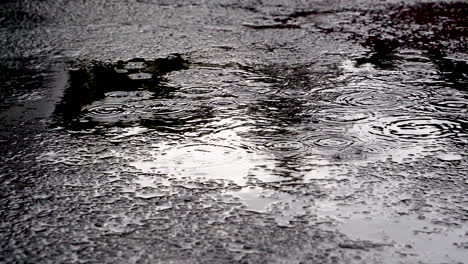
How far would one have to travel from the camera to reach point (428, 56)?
15.9 feet

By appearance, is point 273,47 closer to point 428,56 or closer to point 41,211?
point 428,56

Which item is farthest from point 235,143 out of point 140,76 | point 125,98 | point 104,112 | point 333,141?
point 140,76

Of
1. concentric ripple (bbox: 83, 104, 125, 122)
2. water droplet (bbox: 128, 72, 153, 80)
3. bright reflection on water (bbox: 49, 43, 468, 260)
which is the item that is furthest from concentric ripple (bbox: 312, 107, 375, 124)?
water droplet (bbox: 128, 72, 153, 80)

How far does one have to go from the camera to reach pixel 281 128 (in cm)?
339

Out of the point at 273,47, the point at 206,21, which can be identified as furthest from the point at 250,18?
the point at 273,47

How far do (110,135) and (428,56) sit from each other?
2602 millimetres

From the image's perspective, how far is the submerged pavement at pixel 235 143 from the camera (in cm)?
229

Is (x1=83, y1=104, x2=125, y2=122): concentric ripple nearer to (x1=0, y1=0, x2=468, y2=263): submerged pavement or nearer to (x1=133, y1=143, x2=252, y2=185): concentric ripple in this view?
(x1=0, y1=0, x2=468, y2=263): submerged pavement

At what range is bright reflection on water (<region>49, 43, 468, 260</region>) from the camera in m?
2.66

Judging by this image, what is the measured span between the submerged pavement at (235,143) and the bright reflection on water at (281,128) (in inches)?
0.4

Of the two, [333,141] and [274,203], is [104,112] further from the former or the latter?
[274,203]

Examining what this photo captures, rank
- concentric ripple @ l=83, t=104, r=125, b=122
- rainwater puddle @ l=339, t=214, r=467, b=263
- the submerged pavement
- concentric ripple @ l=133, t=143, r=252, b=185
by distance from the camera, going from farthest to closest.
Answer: concentric ripple @ l=83, t=104, r=125, b=122, concentric ripple @ l=133, t=143, r=252, b=185, the submerged pavement, rainwater puddle @ l=339, t=214, r=467, b=263

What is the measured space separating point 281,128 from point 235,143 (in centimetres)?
31

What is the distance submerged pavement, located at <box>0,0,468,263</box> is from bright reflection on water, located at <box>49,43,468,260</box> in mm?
11
